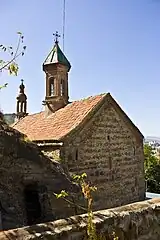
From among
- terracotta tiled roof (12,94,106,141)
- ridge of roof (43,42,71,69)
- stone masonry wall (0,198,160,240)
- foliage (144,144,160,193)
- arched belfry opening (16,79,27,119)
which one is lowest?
foliage (144,144,160,193)

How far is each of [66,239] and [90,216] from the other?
302 mm

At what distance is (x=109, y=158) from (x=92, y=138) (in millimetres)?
1920

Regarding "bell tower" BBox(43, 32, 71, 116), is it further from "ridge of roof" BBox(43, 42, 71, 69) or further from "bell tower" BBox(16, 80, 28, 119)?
"bell tower" BBox(16, 80, 28, 119)

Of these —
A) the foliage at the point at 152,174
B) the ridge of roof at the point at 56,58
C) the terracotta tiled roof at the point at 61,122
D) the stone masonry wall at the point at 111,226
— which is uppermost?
the ridge of roof at the point at 56,58

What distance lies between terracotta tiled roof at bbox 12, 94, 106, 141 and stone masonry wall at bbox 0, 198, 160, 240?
9985mm

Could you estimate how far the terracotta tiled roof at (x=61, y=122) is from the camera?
13950 millimetres

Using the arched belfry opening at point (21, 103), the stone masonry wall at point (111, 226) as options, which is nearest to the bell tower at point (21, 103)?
the arched belfry opening at point (21, 103)

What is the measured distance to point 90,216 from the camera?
2.44 m

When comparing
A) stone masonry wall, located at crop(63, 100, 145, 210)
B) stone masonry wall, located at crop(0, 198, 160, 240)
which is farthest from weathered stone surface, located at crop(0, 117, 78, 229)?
stone masonry wall, located at crop(63, 100, 145, 210)

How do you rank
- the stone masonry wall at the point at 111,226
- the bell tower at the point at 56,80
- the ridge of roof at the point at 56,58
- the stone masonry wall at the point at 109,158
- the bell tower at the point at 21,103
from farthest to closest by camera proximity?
the bell tower at the point at 21,103 → the ridge of roof at the point at 56,58 → the bell tower at the point at 56,80 → the stone masonry wall at the point at 109,158 → the stone masonry wall at the point at 111,226

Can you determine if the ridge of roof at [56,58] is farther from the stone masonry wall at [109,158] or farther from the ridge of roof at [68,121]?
the stone masonry wall at [109,158]

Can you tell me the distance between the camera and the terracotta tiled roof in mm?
13950

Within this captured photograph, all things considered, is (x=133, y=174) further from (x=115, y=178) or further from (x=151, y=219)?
(x=151, y=219)

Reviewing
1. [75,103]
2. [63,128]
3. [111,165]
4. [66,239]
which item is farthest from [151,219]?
[75,103]
